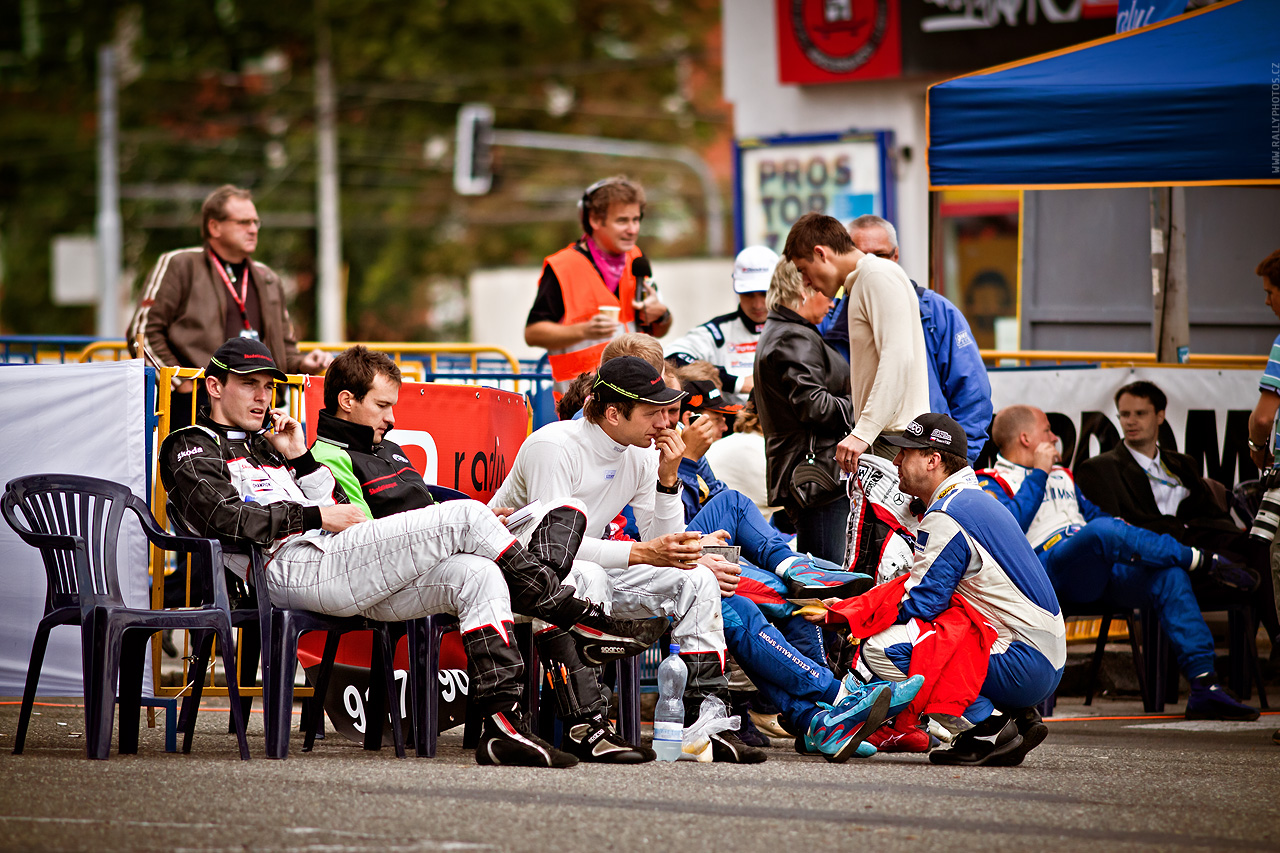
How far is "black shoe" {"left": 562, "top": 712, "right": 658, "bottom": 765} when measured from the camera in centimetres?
600

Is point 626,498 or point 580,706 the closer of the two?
point 580,706

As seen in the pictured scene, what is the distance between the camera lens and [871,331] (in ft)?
24.2

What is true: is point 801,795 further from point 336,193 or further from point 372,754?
point 336,193

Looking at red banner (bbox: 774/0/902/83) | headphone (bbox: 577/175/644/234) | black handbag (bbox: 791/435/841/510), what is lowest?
black handbag (bbox: 791/435/841/510)

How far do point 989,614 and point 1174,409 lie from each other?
357cm

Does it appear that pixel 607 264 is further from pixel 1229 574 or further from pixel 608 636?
pixel 1229 574

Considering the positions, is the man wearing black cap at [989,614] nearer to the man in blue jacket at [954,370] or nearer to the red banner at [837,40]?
the man in blue jacket at [954,370]

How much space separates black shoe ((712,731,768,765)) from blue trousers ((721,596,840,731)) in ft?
1.29

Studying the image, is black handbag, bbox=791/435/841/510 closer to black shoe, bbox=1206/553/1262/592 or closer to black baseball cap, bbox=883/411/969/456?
black baseball cap, bbox=883/411/969/456

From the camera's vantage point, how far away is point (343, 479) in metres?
6.48

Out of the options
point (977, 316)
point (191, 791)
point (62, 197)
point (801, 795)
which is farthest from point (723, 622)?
point (62, 197)

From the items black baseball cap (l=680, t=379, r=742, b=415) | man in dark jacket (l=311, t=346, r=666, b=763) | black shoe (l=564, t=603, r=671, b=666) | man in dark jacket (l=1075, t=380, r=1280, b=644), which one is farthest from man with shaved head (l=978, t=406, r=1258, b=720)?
man in dark jacket (l=311, t=346, r=666, b=763)

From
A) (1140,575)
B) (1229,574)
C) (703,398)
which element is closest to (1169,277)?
(1229,574)

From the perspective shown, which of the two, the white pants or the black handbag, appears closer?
the white pants
